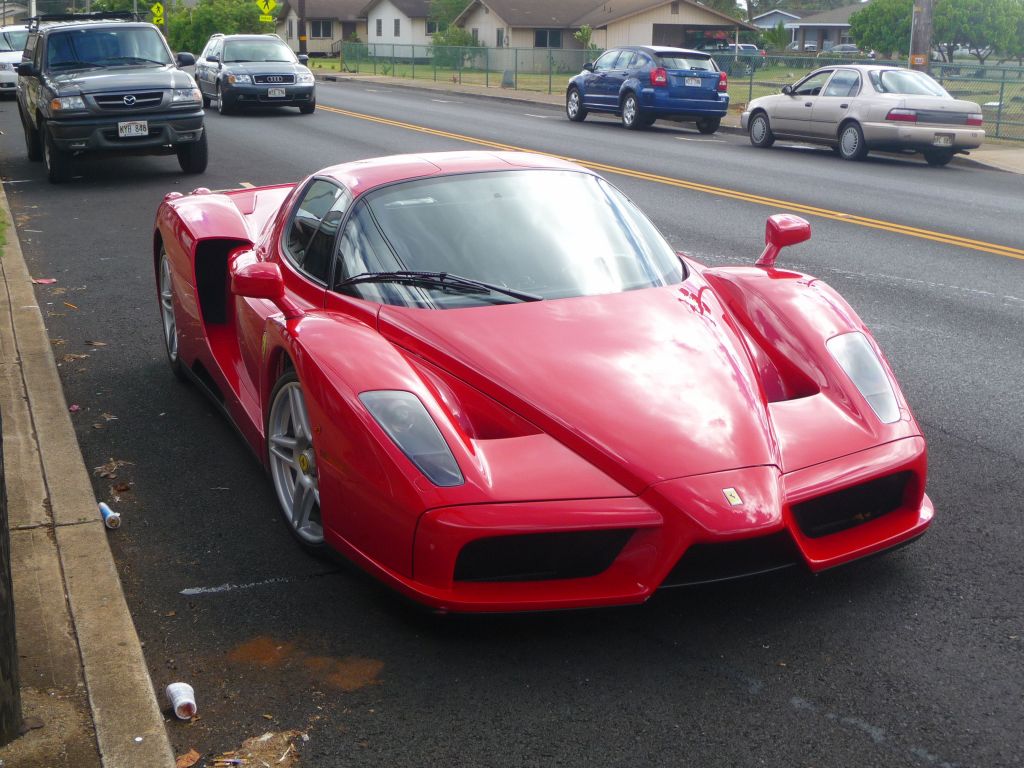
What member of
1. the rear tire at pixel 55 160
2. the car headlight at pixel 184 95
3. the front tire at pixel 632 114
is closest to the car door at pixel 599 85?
the front tire at pixel 632 114

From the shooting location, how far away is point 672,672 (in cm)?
356

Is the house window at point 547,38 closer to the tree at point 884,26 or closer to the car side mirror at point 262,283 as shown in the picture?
the tree at point 884,26

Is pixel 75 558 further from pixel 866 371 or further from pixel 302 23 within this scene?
pixel 302 23

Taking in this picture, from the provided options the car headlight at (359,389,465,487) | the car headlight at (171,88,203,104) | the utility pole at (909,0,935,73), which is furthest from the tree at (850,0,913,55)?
the car headlight at (359,389,465,487)

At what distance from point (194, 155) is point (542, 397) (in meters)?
12.9

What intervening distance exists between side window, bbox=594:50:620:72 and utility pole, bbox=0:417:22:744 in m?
23.9

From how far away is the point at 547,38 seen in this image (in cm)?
7431

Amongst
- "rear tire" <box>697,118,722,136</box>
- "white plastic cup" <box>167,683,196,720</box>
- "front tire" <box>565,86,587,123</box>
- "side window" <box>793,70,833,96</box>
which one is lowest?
"white plastic cup" <box>167,683,196,720</box>

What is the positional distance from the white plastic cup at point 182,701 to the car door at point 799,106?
61.6ft

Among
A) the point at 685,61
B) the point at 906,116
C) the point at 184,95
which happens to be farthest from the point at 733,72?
the point at 184,95

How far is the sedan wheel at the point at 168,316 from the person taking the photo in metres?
6.61

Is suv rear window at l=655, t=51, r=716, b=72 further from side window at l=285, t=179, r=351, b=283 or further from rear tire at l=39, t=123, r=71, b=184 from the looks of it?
side window at l=285, t=179, r=351, b=283

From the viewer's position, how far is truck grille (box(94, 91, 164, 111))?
47.8 feet

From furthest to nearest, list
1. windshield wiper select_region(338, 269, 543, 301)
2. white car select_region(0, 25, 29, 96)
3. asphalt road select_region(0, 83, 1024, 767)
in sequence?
white car select_region(0, 25, 29, 96) < windshield wiper select_region(338, 269, 543, 301) < asphalt road select_region(0, 83, 1024, 767)
